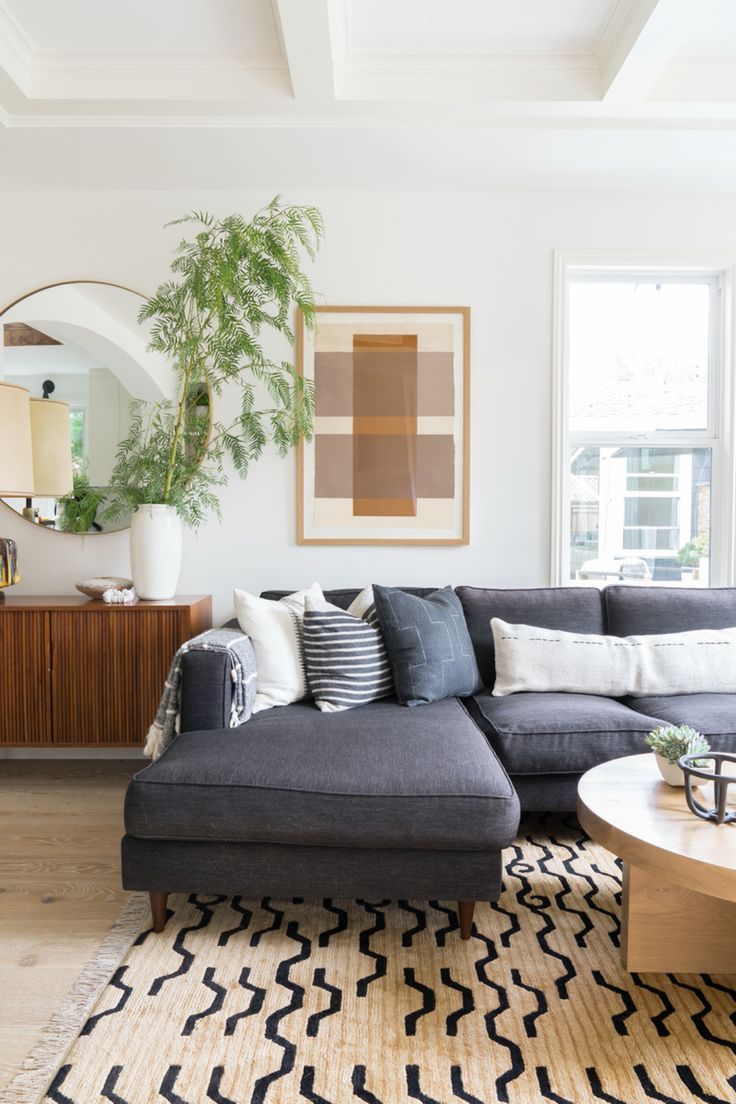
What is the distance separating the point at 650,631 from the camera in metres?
2.98

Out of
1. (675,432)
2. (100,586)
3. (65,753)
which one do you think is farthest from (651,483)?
(65,753)

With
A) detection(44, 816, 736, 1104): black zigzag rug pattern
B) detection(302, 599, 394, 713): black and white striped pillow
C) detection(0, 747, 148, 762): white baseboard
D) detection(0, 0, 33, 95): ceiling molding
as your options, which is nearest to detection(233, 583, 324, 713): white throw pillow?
detection(302, 599, 394, 713): black and white striped pillow

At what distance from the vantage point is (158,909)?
77.7 inches

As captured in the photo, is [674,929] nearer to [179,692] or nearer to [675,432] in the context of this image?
[179,692]

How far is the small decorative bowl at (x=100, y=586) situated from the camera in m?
3.12

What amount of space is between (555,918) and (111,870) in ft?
4.31

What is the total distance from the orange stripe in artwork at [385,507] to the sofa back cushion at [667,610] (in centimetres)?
94

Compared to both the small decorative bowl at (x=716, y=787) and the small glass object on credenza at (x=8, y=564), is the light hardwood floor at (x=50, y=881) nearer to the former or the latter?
the small glass object on credenza at (x=8, y=564)

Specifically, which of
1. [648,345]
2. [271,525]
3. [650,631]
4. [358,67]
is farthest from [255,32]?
[650,631]

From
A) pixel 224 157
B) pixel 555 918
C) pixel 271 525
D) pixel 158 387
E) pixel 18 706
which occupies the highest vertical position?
pixel 224 157

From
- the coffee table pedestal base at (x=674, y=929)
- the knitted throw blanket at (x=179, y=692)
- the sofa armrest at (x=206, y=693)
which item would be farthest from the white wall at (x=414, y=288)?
the coffee table pedestal base at (x=674, y=929)

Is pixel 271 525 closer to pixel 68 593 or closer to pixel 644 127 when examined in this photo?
pixel 68 593

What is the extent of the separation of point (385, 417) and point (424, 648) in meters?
1.20

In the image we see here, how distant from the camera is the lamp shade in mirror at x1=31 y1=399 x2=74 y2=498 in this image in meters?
3.14
